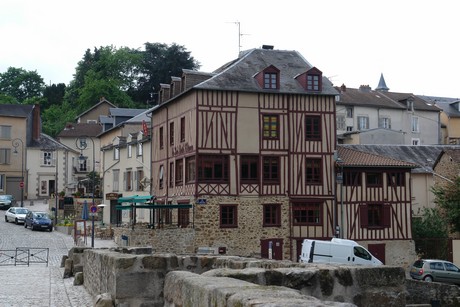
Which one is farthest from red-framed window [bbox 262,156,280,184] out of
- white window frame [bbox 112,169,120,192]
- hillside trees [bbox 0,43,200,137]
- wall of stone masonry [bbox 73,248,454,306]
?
hillside trees [bbox 0,43,200,137]

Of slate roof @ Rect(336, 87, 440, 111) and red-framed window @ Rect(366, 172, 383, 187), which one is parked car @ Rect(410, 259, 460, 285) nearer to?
red-framed window @ Rect(366, 172, 383, 187)

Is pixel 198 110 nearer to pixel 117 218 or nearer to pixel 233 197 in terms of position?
pixel 233 197

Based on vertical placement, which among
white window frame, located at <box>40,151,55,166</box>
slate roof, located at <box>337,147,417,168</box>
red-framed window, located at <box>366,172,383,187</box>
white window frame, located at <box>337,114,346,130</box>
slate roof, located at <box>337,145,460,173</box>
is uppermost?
white window frame, located at <box>337,114,346,130</box>

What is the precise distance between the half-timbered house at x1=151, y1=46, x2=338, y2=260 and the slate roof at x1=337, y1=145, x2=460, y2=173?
27.5ft

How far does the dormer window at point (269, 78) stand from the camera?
115 feet

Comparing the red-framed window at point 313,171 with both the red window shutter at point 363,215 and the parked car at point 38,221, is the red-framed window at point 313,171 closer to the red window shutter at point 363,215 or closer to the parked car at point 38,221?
the red window shutter at point 363,215

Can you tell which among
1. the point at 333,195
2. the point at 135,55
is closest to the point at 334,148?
the point at 333,195

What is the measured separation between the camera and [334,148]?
36312mm

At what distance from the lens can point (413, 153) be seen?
4581 cm

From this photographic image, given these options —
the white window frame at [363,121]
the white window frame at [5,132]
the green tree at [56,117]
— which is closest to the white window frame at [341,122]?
the white window frame at [363,121]

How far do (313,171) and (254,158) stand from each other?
10.8ft

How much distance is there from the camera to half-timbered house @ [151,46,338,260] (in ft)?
111

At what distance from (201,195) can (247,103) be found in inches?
199

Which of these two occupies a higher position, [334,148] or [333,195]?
[334,148]
